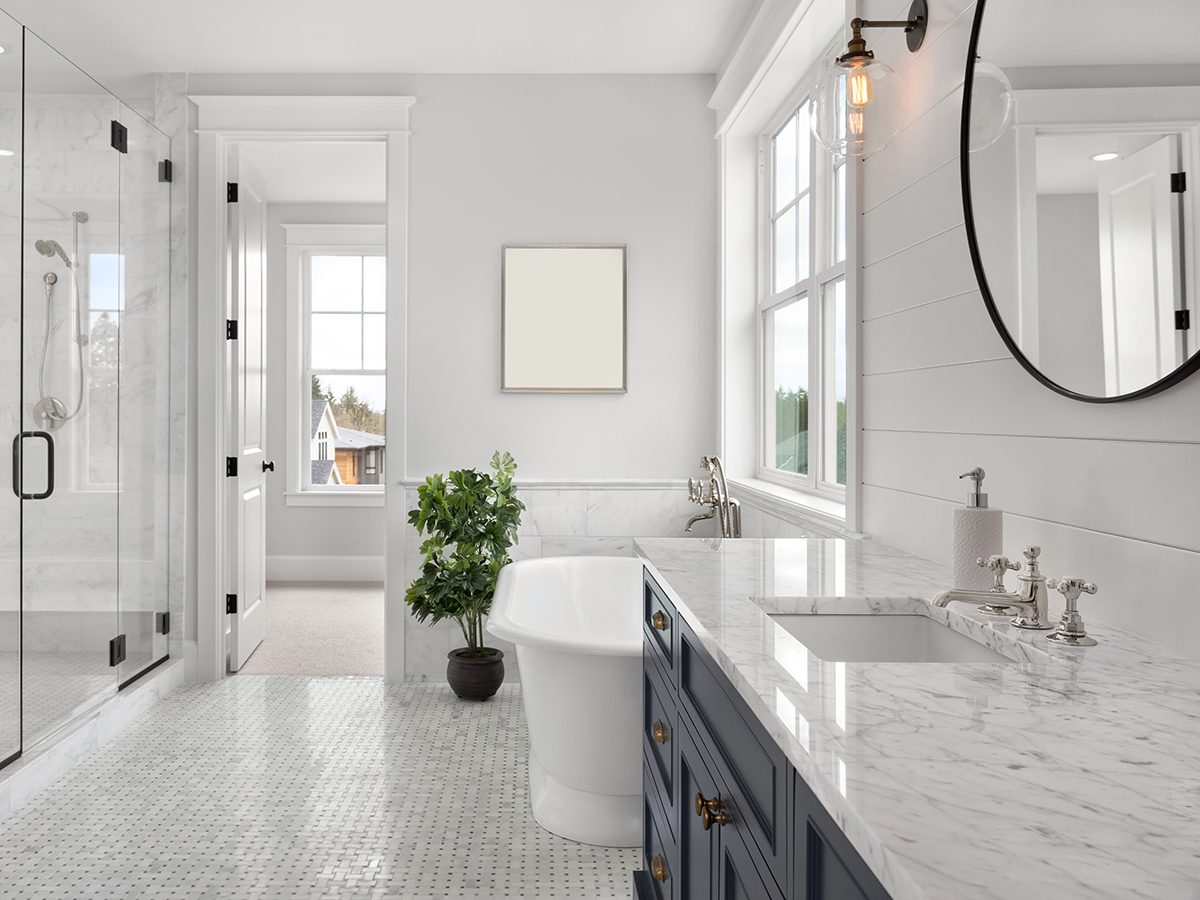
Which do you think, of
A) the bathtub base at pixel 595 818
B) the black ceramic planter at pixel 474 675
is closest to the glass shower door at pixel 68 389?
the black ceramic planter at pixel 474 675

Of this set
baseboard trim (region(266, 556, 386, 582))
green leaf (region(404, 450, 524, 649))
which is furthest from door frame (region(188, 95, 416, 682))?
baseboard trim (region(266, 556, 386, 582))

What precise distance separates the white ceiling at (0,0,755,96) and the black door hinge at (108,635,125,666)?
7.54 ft

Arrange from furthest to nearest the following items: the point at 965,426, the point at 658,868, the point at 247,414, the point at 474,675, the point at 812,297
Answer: the point at 247,414
the point at 474,675
the point at 812,297
the point at 658,868
the point at 965,426

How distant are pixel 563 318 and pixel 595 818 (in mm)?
2086

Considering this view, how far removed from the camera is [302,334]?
18.7ft

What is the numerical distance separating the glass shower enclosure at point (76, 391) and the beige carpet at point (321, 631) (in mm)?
670

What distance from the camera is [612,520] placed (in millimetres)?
3633

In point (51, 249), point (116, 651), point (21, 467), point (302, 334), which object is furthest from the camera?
point (302, 334)

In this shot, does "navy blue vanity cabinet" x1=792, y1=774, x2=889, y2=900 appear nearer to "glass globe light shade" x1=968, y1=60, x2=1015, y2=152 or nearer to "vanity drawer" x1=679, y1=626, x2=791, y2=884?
"vanity drawer" x1=679, y1=626, x2=791, y2=884

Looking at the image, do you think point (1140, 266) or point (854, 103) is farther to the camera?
point (854, 103)

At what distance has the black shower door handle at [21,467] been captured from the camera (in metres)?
2.46

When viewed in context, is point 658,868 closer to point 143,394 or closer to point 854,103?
point 854,103

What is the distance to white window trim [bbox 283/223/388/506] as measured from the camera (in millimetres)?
5660

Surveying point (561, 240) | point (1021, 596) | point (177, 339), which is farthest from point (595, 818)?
point (177, 339)
